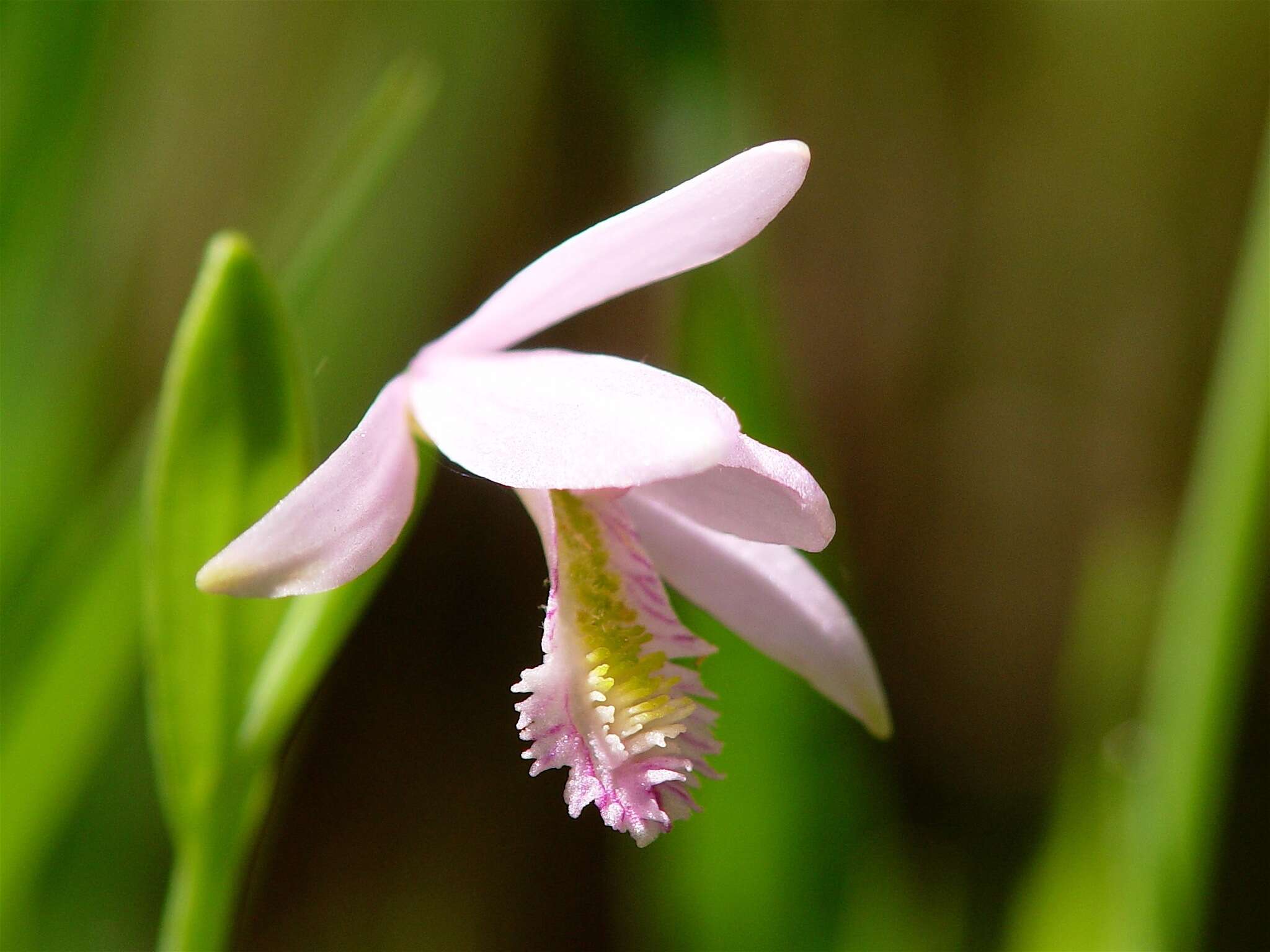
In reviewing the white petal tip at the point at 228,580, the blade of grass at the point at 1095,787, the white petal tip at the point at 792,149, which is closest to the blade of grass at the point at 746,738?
the blade of grass at the point at 1095,787

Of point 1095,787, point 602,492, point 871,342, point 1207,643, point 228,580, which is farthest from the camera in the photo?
point 871,342

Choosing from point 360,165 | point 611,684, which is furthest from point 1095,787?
point 360,165

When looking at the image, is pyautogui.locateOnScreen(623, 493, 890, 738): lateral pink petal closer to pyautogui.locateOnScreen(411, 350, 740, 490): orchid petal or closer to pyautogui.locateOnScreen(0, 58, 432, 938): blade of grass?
pyautogui.locateOnScreen(411, 350, 740, 490): orchid petal

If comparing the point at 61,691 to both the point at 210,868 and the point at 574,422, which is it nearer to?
the point at 210,868

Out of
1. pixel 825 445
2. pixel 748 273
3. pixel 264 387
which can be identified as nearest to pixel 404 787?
pixel 825 445

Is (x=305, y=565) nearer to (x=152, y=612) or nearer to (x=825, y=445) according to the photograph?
(x=152, y=612)

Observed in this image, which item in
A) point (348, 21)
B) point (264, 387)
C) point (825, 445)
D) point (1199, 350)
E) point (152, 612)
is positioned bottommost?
point (152, 612)

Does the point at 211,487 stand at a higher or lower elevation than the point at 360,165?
lower
